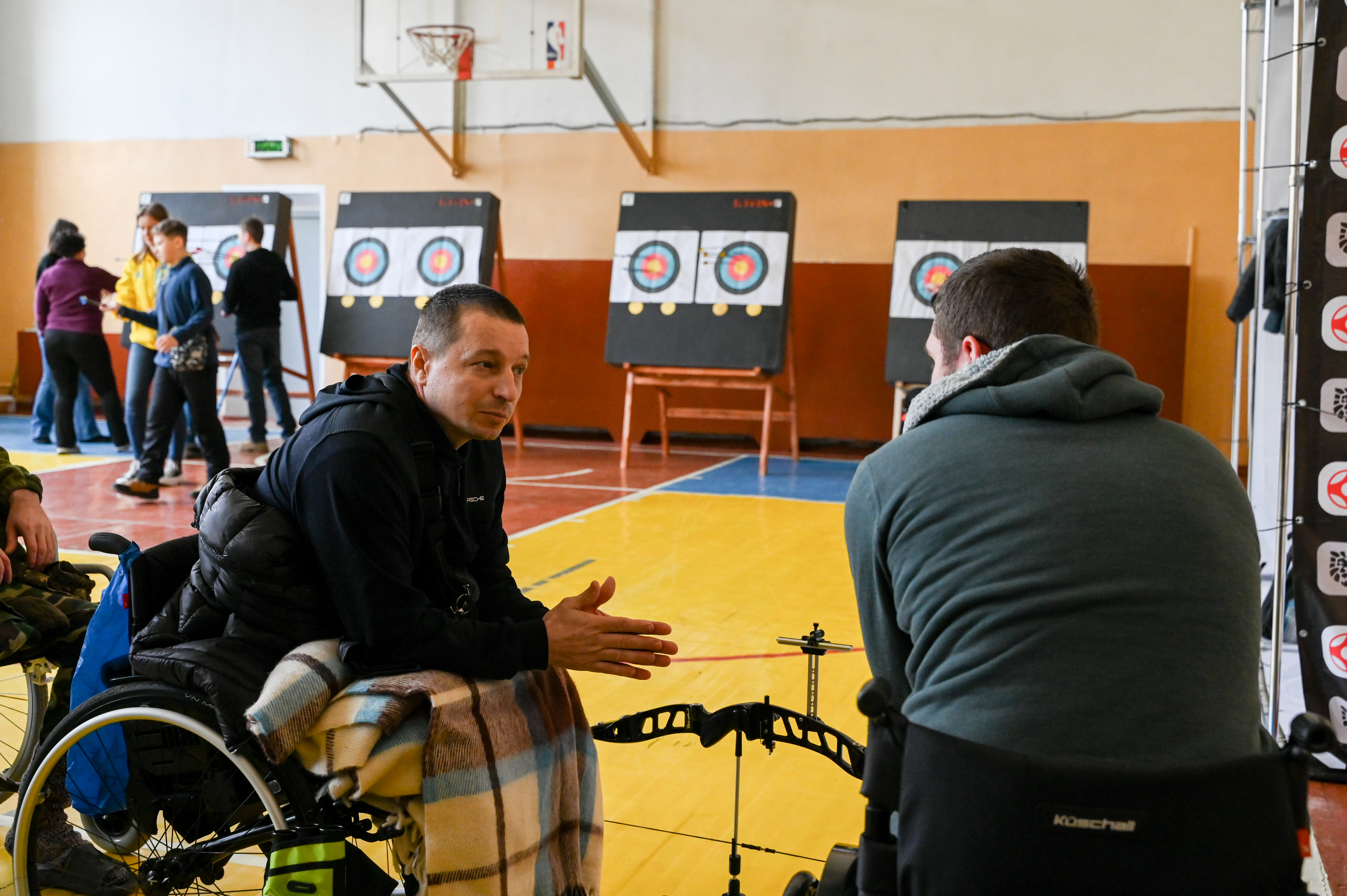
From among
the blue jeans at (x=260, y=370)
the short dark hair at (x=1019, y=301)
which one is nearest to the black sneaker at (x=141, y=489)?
the blue jeans at (x=260, y=370)

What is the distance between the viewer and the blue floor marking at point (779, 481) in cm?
601

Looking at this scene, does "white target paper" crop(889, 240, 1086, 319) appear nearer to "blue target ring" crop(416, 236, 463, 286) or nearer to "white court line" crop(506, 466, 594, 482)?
"white court line" crop(506, 466, 594, 482)

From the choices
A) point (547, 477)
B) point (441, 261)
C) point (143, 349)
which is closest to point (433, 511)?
point (143, 349)

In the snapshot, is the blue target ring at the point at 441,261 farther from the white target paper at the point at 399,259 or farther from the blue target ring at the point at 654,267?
the blue target ring at the point at 654,267

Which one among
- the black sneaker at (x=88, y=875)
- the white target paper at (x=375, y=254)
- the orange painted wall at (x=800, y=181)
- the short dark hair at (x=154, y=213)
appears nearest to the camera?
the black sneaker at (x=88, y=875)

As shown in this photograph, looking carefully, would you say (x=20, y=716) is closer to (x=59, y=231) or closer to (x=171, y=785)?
(x=171, y=785)

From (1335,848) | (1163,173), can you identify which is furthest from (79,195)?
(1335,848)

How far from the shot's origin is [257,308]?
6.58m

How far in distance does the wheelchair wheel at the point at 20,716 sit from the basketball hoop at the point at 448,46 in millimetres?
6273

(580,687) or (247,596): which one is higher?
(247,596)

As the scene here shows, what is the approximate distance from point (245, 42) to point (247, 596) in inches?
359

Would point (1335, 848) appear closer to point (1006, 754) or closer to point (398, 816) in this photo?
point (1006, 754)

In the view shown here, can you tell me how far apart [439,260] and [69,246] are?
2273mm

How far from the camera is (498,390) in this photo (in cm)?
162
